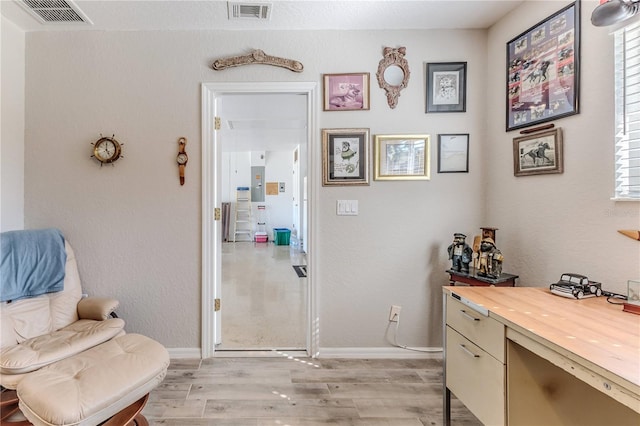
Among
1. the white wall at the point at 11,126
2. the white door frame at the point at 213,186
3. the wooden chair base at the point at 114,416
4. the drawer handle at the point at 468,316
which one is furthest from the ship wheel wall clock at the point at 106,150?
the drawer handle at the point at 468,316

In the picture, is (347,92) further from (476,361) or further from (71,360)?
(71,360)

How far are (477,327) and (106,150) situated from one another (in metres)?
2.73

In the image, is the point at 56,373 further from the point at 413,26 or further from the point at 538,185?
the point at 413,26

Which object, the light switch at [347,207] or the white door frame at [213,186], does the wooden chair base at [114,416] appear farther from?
the light switch at [347,207]

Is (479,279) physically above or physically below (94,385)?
above

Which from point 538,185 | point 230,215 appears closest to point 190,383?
point 538,185

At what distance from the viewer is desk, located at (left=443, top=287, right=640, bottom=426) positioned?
0.89m

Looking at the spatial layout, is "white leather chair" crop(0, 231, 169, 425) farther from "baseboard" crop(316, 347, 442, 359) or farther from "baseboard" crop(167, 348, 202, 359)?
"baseboard" crop(316, 347, 442, 359)

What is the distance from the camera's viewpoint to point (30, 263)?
186cm

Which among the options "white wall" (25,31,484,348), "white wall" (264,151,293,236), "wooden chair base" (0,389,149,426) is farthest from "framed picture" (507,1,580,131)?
"white wall" (264,151,293,236)

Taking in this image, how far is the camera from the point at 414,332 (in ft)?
7.67

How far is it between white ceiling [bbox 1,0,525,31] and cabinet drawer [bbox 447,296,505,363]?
77.9 inches

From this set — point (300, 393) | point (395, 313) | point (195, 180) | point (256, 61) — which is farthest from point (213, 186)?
point (395, 313)

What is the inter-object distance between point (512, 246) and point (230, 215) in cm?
762
